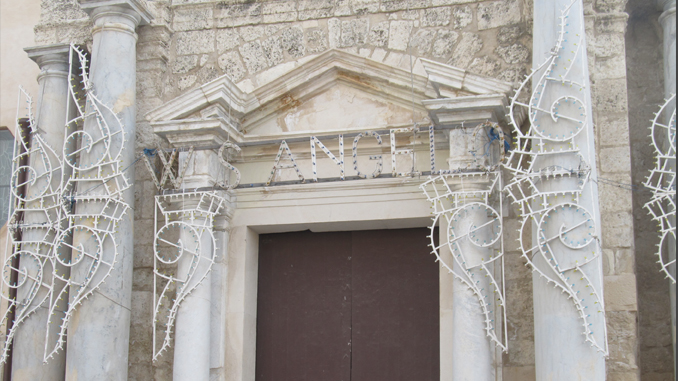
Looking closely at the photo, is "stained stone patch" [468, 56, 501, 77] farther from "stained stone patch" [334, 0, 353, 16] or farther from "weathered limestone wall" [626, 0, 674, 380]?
"stained stone patch" [334, 0, 353, 16]

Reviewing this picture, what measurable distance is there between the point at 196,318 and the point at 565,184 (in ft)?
8.87

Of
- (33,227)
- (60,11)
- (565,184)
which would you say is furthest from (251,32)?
(565,184)

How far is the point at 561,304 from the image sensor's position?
4758 millimetres

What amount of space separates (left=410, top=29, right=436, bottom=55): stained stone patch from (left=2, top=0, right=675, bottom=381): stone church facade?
15 millimetres

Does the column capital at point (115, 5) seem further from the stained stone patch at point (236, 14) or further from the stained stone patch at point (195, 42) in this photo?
the stained stone patch at point (236, 14)

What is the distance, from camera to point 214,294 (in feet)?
19.5

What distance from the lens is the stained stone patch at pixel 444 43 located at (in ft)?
20.0

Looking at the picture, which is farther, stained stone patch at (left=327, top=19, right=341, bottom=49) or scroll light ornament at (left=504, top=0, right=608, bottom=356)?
stained stone patch at (left=327, top=19, right=341, bottom=49)

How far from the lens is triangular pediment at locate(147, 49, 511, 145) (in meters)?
5.88

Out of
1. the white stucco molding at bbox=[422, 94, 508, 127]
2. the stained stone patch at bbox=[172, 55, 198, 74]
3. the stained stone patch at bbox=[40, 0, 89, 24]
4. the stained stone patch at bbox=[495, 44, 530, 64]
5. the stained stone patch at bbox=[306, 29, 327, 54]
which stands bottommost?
the white stucco molding at bbox=[422, 94, 508, 127]

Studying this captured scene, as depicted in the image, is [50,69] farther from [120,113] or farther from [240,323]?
[240,323]

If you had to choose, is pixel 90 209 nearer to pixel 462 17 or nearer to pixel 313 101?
pixel 313 101

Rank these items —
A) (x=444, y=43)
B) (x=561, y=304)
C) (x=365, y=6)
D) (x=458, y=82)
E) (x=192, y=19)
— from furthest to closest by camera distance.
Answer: (x=192, y=19), (x=365, y=6), (x=444, y=43), (x=458, y=82), (x=561, y=304)

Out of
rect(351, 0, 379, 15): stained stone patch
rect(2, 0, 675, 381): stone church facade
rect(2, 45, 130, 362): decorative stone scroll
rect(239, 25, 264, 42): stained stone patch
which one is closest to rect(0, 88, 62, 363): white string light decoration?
rect(2, 45, 130, 362): decorative stone scroll
